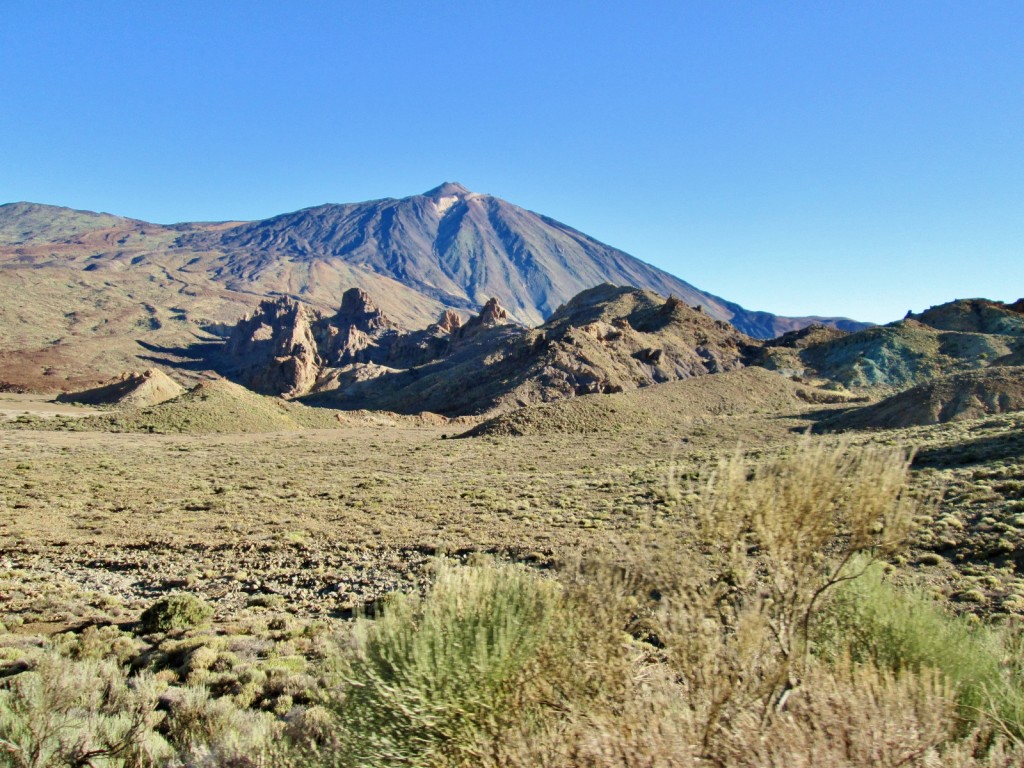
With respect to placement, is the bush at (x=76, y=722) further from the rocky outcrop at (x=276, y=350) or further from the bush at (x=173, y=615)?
the rocky outcrop at (x=276, y=350)

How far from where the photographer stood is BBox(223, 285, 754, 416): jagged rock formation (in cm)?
5756

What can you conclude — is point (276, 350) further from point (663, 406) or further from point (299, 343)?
point (663, 406)

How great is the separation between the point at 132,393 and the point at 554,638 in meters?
59.5

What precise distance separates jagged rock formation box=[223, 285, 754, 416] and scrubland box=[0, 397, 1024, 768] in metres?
41.6

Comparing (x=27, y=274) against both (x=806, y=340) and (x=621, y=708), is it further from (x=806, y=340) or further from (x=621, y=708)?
(x=621, y=708)

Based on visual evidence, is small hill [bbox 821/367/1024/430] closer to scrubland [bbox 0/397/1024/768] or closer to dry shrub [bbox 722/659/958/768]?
scrubland [bbox 0/397/1024/768]

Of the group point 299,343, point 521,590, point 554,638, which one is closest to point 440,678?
point 554,638

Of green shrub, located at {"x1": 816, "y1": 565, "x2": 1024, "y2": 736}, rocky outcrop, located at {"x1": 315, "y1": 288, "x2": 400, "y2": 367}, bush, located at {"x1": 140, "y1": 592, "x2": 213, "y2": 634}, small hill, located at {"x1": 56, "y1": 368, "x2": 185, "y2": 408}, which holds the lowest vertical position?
bush, located at {"x1": 140, "y1": 592, "x2": 213, "y2": 634}

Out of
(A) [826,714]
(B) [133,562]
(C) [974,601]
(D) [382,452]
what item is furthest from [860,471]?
(D) [382,452]

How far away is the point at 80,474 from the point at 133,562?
14.3 metres

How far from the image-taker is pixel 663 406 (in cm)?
4800

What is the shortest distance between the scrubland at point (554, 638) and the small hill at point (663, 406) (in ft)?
87.4

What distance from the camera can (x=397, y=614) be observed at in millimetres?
4223

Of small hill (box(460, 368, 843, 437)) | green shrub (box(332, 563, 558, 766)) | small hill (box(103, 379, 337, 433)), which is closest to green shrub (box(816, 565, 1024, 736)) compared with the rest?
green shrub (box(332, 563, 558, 766))
